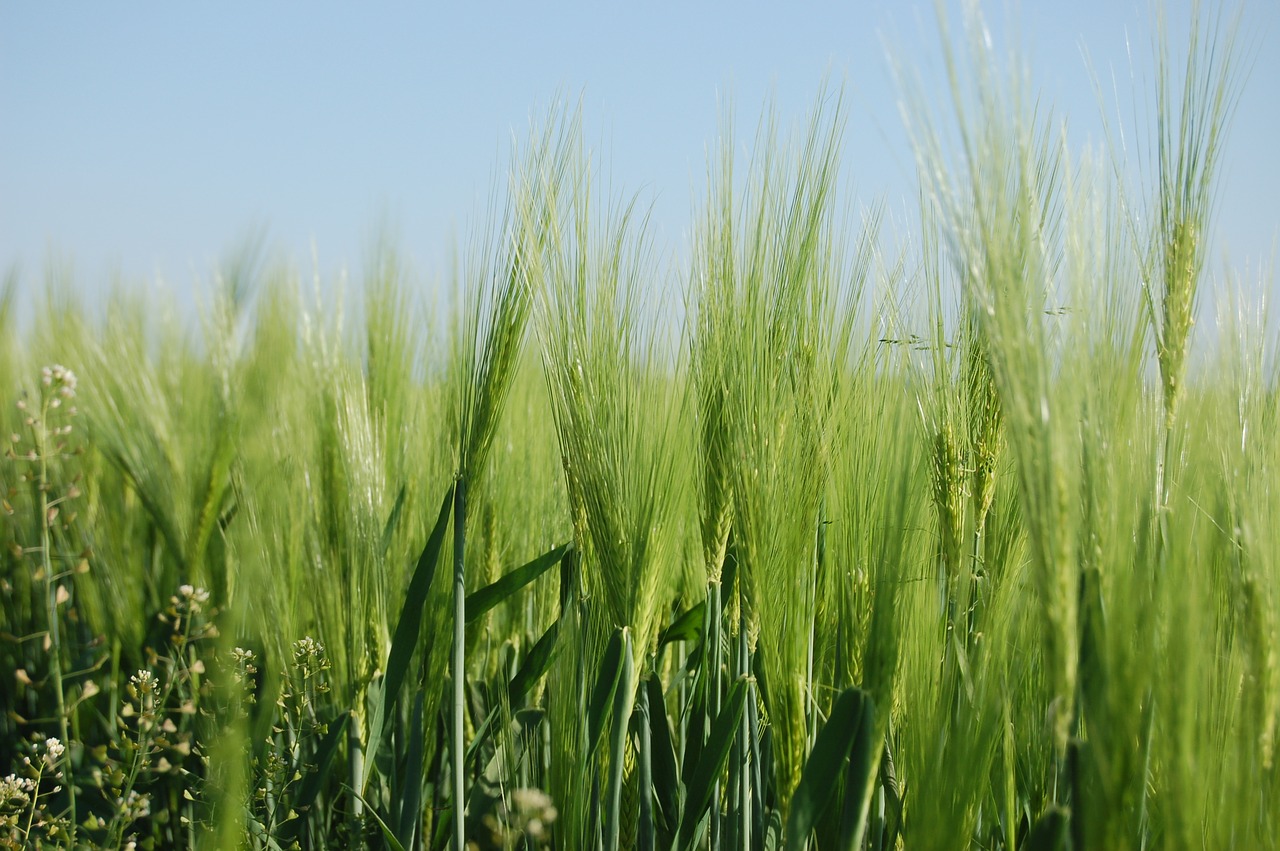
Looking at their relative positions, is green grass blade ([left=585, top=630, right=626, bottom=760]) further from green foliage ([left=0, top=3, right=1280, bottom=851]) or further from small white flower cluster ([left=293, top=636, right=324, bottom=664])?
small white flower cluster ([left=293, top=636, right=324, bottom=664])

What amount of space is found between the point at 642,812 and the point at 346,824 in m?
0.76

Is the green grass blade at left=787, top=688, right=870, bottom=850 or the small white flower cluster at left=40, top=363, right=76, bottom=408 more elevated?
the small white flower cluster at left=40, top=363, right=76, bottom=408

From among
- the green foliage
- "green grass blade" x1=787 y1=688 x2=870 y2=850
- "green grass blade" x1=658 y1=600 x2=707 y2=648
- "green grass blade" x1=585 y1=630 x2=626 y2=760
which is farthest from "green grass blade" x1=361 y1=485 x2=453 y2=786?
"green grass blade" x1=787 y1=688 x2=870 y2=850

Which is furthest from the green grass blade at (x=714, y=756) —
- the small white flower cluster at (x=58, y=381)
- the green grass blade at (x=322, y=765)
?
the small white flower cluster at (x=58, y=381)

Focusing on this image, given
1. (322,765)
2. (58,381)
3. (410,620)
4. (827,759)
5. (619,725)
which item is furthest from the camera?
(58,381)

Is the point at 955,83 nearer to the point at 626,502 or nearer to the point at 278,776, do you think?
the point at 626,502

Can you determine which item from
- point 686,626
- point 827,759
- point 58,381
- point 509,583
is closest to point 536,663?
point 509,583

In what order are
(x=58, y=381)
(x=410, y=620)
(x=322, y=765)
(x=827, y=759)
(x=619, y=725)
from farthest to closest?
(x=58, y=381)
(x=322, y=765)
(x=410, y=620)
(x=619, y=725)
(x=827, y=759)

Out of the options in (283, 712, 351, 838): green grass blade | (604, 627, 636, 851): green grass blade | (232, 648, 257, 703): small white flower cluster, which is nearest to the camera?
(604, 627, 636, 851): green grass blade

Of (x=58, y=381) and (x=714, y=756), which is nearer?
(x=714, y=756)

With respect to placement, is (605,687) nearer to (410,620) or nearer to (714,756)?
(714,756)

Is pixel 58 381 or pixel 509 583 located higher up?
pixel 58 381

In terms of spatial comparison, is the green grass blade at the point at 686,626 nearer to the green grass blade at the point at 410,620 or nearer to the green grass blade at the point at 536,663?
the green grass blade at the point at 536,663

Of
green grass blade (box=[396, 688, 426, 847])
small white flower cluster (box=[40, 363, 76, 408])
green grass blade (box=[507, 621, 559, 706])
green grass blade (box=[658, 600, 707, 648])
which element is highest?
small white flower cluster (box=[40, 363, 76, 408])
